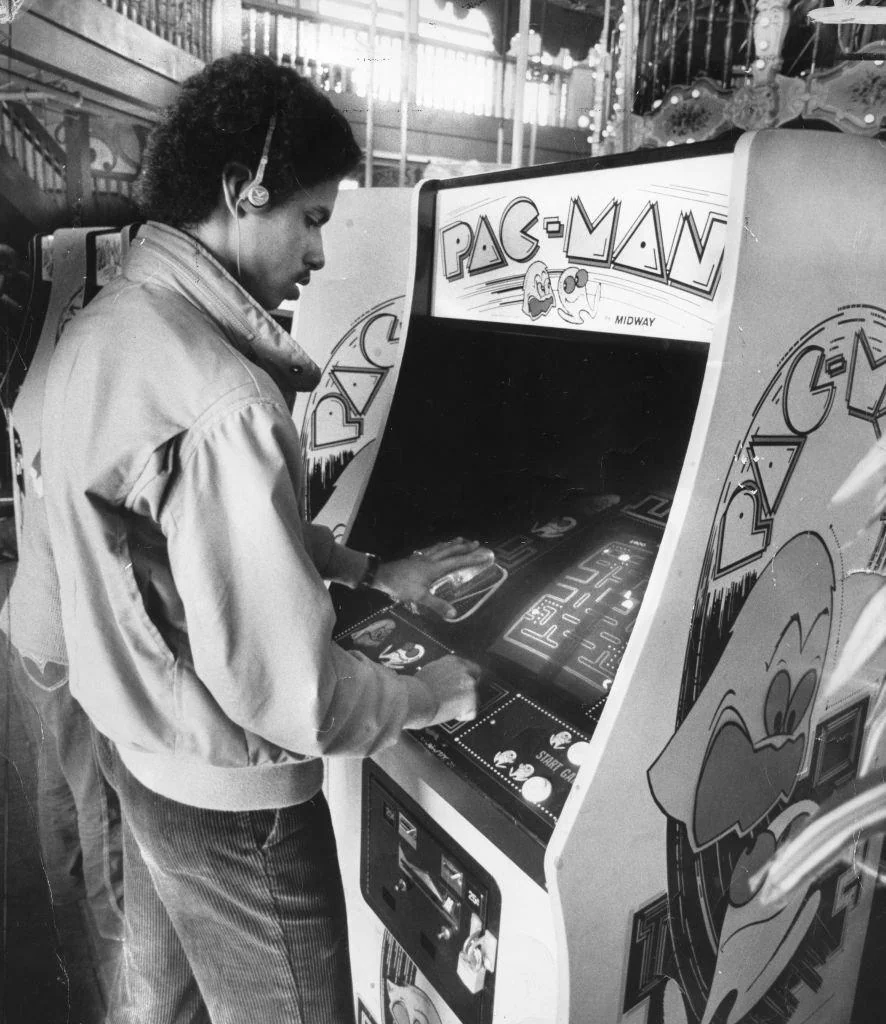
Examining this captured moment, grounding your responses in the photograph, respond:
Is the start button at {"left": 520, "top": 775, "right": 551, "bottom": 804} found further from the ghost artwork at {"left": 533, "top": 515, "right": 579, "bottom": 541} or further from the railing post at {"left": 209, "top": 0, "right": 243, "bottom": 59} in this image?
the railing post at {"left": 209, "top": 0, "right": 243, "bottom": 59}

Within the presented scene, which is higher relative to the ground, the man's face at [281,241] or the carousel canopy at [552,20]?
the carousel canopy at [552,20]

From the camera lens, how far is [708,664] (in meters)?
1.14

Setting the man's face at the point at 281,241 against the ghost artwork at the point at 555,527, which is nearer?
the man's face at the point at 281,241

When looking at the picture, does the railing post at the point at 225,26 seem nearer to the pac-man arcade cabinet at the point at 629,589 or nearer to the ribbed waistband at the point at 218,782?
the pac-man arcade cabinet at the point at 629,589

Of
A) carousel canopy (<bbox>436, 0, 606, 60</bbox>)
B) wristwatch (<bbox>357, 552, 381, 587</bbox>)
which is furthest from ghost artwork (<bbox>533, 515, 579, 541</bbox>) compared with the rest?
carousel canopy (<bbox>436, 0, 606, 60</bbox>)

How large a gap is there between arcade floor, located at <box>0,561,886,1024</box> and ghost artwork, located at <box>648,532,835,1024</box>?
54cm

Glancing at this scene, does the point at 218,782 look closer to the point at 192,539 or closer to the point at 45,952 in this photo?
the point at 192,539

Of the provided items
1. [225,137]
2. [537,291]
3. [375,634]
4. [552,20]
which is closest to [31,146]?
[225,137]

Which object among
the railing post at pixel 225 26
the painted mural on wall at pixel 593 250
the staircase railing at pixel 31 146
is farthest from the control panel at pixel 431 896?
the railing post at pixel 225 26

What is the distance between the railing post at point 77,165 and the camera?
1.46 meters

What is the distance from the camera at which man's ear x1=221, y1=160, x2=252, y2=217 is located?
3.51ft

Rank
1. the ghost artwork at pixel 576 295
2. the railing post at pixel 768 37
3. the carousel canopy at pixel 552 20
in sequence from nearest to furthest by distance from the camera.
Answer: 1. the ghost artwork at pixel 576 295
2. the carousel canopy at pixel 552 20
3. the railing post at pixel 768 37

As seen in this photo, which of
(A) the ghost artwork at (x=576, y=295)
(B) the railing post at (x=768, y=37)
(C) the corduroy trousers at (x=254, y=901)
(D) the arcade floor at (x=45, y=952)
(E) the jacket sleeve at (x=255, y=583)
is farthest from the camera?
(B) the railing post at (x=768, y=37)

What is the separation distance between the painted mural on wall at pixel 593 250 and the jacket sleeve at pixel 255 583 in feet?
2.13
